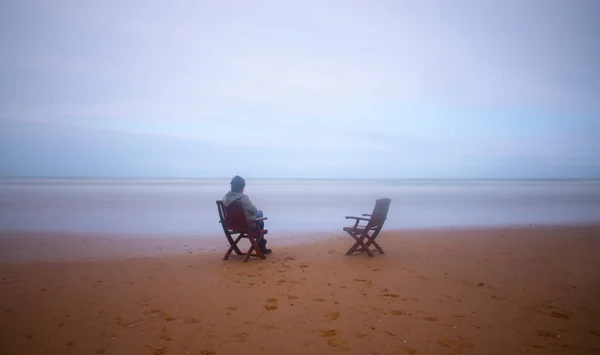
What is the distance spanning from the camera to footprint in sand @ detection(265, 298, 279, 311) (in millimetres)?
4824

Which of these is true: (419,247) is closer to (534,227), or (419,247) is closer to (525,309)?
(525,309)

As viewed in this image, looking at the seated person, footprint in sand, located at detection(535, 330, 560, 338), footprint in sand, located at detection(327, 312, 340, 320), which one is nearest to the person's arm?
the seated person

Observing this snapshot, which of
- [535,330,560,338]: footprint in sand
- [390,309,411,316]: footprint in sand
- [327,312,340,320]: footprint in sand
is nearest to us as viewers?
[535,330,560,338]: footprint in sand

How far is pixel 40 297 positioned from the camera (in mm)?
5113

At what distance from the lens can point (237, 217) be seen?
7.30m

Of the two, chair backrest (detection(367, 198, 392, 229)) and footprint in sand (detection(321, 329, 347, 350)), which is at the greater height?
chair backrest (detection(367, 198, 392, 229))

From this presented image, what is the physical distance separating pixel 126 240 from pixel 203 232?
97.5 inches

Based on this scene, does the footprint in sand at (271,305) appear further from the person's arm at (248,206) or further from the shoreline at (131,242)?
the shoreline at (131,242)

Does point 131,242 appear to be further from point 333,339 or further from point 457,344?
point 457,344

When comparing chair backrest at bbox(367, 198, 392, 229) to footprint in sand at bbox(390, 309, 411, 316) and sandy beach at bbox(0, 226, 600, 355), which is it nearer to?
sandy beach at bbox(0, 226, 600, 355)

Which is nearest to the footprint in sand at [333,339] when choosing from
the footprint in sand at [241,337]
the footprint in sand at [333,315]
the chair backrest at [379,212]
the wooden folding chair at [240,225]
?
the footprint in sand at [333,315]

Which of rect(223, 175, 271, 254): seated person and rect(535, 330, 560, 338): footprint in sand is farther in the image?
rect(223, 175, 271, 254): seated person

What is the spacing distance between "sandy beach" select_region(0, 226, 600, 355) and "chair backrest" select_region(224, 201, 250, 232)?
811 millimetres

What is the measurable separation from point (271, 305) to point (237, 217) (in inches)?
107
